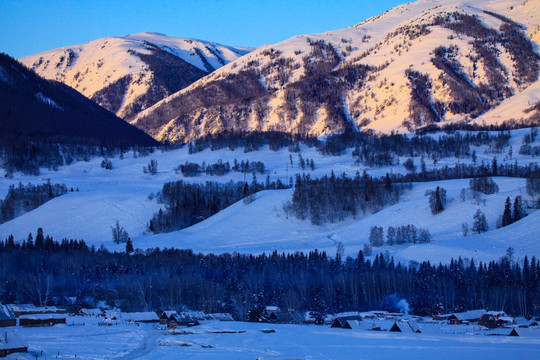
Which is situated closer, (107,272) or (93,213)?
Result: (107,272)

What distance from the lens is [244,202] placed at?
15738 cm

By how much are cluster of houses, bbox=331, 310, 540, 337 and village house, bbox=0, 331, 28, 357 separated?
31.3 m

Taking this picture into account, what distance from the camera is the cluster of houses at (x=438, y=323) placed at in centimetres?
6359

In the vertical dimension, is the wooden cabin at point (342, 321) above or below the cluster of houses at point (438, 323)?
above

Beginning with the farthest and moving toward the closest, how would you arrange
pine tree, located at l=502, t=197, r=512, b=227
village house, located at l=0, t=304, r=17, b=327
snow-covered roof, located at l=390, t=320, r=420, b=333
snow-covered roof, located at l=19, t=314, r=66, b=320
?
pine tree, located at l=502, t=197, r=512, b=227, snow-covered roof, located at l=19, t=314, r=66, b=320, snow-covered roof, located at l=390, t=320, r=420, b=333, village house, located at l=0, t=304, r=17, b=327

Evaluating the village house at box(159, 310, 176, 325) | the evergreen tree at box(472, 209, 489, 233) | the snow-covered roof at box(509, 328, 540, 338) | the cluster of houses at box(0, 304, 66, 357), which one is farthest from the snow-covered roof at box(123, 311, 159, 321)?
the evergreen tree at box(472, 209, 489, 233)

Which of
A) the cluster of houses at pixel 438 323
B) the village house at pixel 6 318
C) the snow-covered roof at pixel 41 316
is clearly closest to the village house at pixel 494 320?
the cluster of houses at pixel 438 323

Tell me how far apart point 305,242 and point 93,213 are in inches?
2150

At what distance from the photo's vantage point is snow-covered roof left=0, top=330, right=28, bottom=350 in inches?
1814

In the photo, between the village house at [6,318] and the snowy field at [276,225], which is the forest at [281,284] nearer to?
the snowy field at [276,225]

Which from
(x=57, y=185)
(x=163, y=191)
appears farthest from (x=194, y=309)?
(x=57, y=185)

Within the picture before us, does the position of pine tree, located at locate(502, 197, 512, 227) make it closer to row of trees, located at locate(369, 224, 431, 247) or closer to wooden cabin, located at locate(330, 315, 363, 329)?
row of trees, located at locate(369, 224, 431, 247)

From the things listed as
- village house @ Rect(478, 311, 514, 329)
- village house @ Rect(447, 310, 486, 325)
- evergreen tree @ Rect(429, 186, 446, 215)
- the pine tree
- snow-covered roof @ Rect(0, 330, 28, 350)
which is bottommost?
village house @ Rect(447, 310, 486, 325)

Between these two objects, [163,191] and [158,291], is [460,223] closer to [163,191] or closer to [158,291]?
[158,291]
